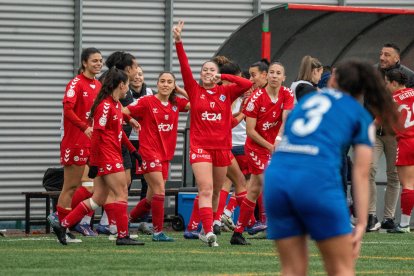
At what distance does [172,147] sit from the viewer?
51.2 feet

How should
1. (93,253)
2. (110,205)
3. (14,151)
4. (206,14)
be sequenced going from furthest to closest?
(206,14)
(14,151)
(110,205)
(93,253)

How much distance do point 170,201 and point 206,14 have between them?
3.10 metres

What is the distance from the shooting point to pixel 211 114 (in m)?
14.4

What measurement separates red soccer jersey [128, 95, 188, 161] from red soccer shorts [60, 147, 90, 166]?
0.71 m

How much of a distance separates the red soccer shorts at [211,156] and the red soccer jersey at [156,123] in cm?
111

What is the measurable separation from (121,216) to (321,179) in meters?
7.00

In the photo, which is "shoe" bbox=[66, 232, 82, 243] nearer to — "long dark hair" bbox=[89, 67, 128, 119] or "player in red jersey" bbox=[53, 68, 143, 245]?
"player in red jersey" bbox=[53, 68, 143, 245]

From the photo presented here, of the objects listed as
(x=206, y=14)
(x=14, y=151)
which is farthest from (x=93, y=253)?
(x=206, y=14)

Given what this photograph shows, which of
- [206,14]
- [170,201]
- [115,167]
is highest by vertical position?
[206,14]

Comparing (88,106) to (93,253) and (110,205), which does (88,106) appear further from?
(93,253)

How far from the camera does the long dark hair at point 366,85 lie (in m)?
7.34

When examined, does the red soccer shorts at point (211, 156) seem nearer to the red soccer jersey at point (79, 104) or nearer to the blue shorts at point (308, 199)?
the red soccer jersey at point (79, 104)

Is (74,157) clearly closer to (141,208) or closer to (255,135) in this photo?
(141,208)

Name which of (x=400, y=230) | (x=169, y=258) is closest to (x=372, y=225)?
(x=400, y=230)
